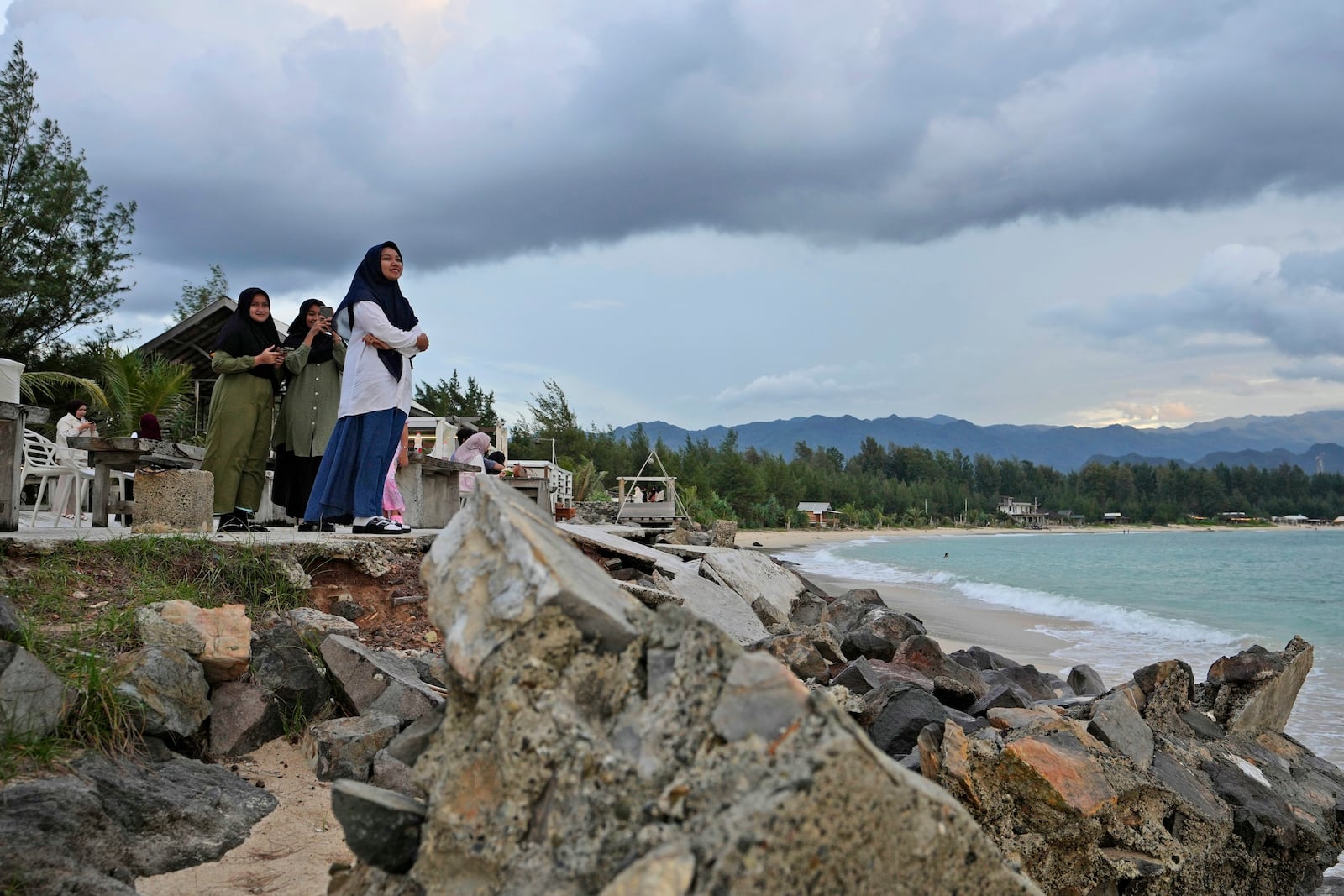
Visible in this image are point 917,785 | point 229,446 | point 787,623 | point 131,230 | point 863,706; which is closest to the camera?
point 917,785

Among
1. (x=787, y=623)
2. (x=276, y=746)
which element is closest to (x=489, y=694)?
(x=276, y=746)

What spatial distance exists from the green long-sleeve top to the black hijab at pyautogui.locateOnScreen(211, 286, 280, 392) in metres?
0.30

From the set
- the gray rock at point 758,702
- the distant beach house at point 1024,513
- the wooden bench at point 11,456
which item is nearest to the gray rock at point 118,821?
the gray rock at point 758,702

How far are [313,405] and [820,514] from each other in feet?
224

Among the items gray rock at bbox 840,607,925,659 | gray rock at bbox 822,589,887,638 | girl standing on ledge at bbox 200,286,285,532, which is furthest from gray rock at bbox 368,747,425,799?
gray rock at bbox 822,589,887,638

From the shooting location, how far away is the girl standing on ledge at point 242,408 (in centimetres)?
694

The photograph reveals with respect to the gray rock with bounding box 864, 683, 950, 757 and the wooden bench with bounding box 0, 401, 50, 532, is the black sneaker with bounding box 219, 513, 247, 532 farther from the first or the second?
the gray rock with bounding box 864, 683, 950, 757

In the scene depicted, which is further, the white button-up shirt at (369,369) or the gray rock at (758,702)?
the white button-up shirt at (369,369)

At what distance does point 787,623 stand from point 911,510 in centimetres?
8530

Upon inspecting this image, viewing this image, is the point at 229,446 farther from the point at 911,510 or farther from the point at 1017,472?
the point at 1017,472

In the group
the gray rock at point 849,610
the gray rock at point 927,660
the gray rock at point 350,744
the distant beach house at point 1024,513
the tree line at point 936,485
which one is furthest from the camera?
the distant beach house at point 1024,513

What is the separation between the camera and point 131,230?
23500 millimetres

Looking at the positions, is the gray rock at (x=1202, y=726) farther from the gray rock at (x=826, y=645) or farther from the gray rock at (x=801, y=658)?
the gray rock at (x=826, y=645)

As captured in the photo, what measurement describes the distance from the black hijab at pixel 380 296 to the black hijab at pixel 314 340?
2.57ft
